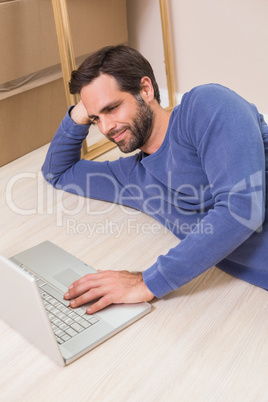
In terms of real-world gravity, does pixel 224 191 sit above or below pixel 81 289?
above

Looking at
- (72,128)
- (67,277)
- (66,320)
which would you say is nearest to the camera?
(66,320)

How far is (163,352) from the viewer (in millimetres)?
865

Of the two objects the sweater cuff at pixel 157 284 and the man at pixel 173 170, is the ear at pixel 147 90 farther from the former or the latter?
the sweater cuff at pixel 157 284

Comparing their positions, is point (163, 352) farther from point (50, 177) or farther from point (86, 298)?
point (50, 177)

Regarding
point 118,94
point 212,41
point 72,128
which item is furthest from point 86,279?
point 212,41

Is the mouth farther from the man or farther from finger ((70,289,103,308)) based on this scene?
finger ((70,289,103,308))

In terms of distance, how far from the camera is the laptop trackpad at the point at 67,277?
105 cm

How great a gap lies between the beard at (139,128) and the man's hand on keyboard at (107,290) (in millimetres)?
336

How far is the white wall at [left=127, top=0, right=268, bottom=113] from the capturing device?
6.24 feet

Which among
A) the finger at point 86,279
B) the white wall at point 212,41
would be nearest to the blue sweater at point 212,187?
the finger at point 86,279

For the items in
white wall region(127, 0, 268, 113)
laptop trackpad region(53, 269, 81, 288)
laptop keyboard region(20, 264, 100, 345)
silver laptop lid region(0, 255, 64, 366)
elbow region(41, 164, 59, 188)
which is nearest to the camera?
silver laptop lid region(0, 255, 64, 366)

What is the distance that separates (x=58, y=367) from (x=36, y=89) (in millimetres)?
1150

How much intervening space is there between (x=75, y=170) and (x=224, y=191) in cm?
62

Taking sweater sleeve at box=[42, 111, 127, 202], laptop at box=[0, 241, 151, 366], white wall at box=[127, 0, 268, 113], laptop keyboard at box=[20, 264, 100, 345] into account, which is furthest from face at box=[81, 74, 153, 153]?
white wall at box=[127, 0, 268, 113]
